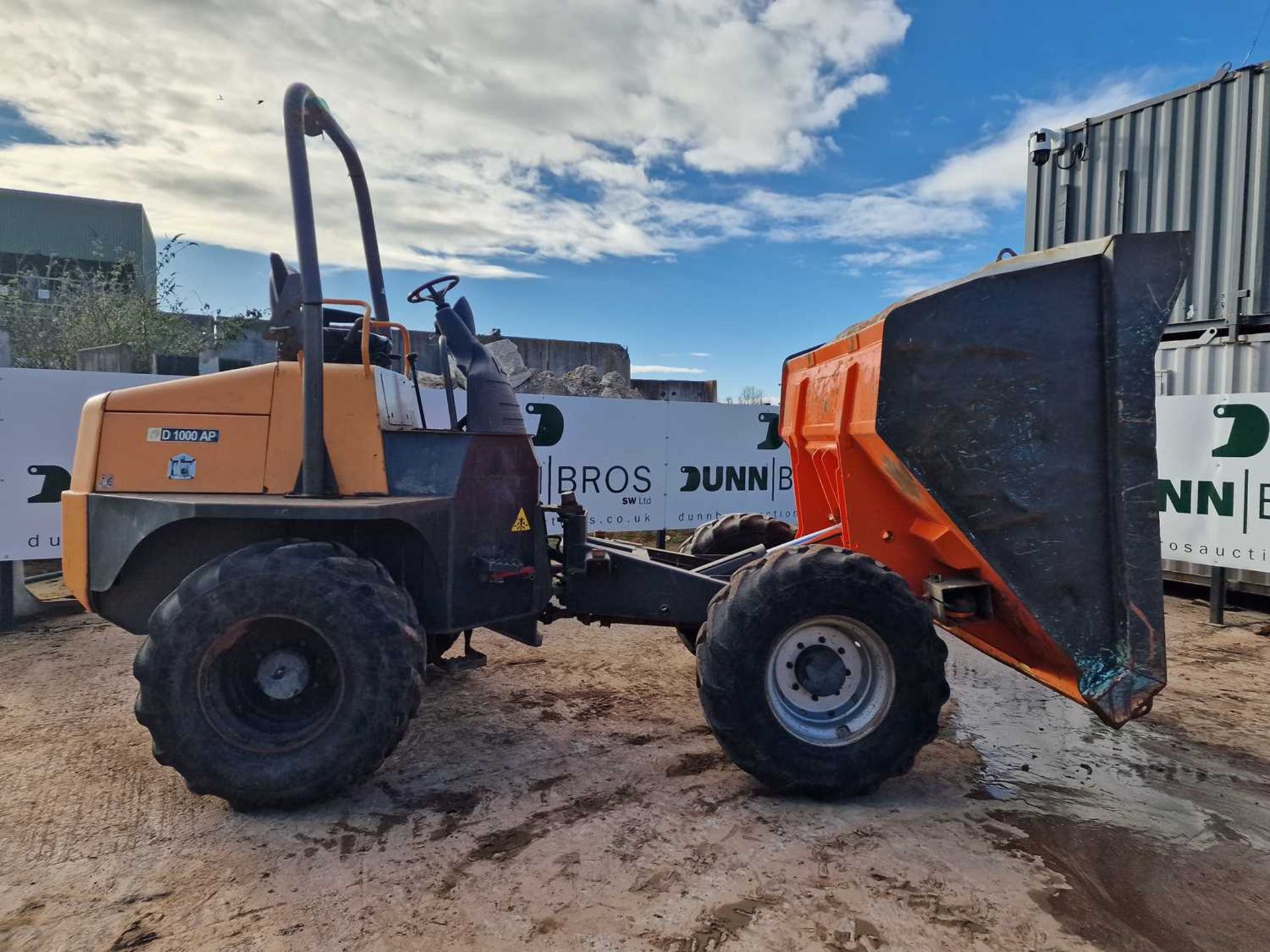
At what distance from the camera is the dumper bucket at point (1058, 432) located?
3598 millimetres

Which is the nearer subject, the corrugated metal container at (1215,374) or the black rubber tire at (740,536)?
the black rubber tire at (740,536)

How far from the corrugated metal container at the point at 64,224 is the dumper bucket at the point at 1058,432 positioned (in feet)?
111

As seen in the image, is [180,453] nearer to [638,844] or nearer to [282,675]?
[282,675]

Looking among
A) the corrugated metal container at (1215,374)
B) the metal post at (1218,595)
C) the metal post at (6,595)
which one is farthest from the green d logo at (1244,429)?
the metal post at (6,595)

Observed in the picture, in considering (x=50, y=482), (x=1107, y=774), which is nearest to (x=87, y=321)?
(x=50, y=482)

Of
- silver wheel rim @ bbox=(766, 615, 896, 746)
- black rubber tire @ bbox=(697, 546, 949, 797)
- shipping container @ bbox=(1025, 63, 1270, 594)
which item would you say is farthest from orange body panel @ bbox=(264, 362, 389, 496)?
shipping container @ bbox=(1025, 63, 1270, 594)

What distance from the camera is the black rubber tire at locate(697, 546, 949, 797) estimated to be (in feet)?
12.2

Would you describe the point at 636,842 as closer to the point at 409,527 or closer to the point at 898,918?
the point at 898,918

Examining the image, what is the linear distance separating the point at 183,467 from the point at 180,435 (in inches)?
6.6

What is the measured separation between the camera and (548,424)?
362 inches

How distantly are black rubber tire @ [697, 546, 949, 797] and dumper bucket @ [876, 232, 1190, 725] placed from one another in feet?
1.71

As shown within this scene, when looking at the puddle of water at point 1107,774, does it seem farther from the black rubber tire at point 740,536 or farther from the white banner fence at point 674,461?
the black rubber tire at point 740,536

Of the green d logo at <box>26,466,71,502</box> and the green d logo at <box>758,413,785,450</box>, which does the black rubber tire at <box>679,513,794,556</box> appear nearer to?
the green d logo at <box>758,413,785,450</box>

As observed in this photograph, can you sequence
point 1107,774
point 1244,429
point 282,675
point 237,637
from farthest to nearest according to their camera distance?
point 1244,429 < point 1107,774 < point 282,675 < point 237,637
